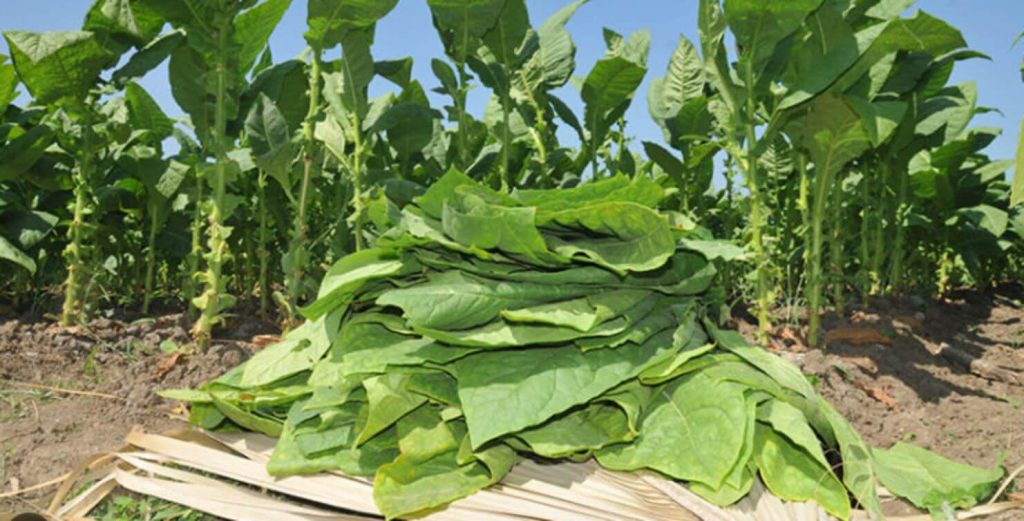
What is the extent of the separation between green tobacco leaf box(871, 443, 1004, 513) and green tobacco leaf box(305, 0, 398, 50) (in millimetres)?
2049

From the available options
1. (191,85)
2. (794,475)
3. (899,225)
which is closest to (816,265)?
(899,225)

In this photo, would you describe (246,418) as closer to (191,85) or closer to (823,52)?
(191,85)

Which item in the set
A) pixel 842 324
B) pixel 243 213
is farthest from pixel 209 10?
pixel 842 324

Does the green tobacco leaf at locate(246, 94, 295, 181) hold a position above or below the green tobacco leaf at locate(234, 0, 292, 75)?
below

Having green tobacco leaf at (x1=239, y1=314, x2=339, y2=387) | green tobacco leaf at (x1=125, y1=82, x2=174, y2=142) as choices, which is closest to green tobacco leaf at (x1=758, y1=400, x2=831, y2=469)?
green tobacco leaf at (x1=239, y1=314, x2=339, y2=387)

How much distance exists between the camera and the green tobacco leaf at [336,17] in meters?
2.66

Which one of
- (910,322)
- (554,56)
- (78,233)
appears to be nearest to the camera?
(78,233)

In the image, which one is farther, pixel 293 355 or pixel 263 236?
pixel 263 236

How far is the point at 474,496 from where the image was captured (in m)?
1.28

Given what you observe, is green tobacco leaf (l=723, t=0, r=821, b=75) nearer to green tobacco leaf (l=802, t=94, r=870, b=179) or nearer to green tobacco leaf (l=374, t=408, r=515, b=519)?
green tobacco leaf (l=802, t=94, r=870, b=179)

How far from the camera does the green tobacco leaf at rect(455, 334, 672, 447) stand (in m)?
1.21

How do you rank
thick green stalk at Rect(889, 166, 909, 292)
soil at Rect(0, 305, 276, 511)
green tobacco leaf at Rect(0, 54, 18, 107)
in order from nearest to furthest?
soil at Rect(0, 305, 276, 511)
green tobacco leaf at Rect(0, 54, 18, 107)
thick green stalk at Rect(889, 166, 909, 292)

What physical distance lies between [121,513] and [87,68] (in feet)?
6.42

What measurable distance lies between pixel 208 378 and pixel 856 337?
7.74 feet
